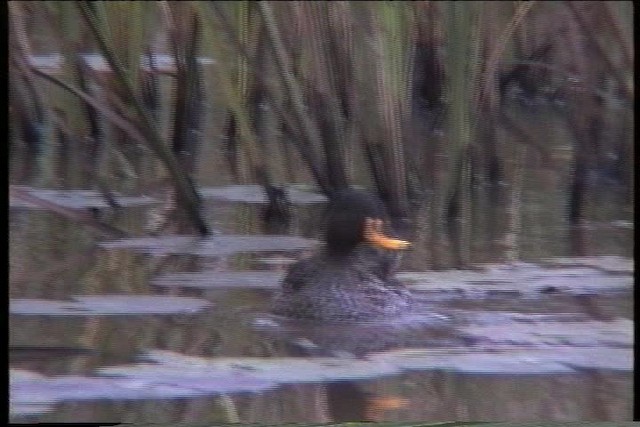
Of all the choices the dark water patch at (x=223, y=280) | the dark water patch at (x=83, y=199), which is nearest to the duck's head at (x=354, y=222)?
the dark water patch at (x=223, y=280)

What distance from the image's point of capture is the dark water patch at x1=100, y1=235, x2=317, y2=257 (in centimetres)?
388

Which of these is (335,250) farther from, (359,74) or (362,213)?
(359,74)

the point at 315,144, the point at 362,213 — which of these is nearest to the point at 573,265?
the point at 362,213

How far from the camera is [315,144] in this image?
3883 mm

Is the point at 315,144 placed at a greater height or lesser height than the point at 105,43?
lesser

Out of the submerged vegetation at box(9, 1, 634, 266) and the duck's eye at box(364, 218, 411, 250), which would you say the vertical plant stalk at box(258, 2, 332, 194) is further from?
the duck's eye at box(364, 218, 411, 250)

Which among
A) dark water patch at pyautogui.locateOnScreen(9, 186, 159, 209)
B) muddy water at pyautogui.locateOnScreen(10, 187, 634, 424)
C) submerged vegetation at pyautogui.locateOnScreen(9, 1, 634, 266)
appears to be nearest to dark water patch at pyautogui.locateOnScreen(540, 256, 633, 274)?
muddy water at pyautogui.locateOnScreen(10, 187, 634, 424)

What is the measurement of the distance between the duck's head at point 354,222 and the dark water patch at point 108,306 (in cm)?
53

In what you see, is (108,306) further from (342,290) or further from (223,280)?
(342,290)

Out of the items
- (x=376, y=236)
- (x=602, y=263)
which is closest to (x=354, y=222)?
(x=376, y=236)

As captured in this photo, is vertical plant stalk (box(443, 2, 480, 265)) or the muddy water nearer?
the muddy water

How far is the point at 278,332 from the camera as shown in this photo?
3.81 meters

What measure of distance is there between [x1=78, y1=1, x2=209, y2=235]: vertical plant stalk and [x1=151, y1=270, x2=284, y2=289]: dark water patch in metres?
0.16

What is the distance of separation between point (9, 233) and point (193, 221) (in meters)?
0.67
